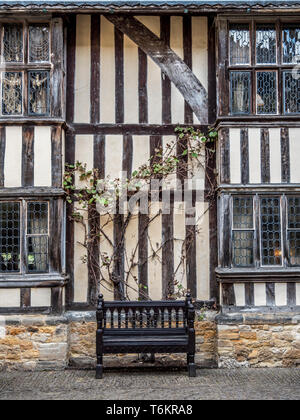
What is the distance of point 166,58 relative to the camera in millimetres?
8211

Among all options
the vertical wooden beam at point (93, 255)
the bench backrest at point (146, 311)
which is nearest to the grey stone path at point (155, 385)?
the bench backrest at point (146, 311)

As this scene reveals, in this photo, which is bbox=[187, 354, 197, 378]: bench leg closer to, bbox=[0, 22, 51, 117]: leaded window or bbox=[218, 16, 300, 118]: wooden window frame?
bbox=[218, 16, 300, 118]: wooden window frame

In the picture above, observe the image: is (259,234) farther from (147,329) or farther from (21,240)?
(21,240)

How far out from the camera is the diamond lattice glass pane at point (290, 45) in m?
7.94

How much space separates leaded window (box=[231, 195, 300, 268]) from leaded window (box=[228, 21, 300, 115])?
143cm

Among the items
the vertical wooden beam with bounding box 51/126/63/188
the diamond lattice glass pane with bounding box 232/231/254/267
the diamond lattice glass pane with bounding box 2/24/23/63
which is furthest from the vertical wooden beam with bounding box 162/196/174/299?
the diamond lattice glass pane with bounding box 2/24/23/63

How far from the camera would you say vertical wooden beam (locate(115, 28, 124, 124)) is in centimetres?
816

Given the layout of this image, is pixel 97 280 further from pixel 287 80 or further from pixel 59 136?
pixel 287 80

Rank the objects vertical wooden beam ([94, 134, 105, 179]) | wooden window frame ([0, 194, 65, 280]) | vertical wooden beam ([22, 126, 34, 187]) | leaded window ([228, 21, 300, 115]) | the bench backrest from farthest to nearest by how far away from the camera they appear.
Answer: vertical wooden beam ([94, 134, 105, 179])
leaded window ([228, 21, 300, 115])
vertical wooden beam ([22, 126, 34, 187])
wooden window frame ([0, 194, 65, 280])
the bench backrest

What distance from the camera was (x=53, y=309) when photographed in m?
7.57

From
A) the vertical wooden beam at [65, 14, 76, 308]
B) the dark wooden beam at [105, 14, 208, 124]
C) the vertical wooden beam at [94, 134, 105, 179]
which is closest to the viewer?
the vertical wooden beam at [65, 14, 76, 308]

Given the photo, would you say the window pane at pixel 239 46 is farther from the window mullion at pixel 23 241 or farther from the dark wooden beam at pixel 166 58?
the window mullion at pixel 23 241

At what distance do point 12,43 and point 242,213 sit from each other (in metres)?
4.52

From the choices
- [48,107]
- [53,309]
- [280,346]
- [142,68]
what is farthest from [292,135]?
[53,309]
